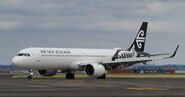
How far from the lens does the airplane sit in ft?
193

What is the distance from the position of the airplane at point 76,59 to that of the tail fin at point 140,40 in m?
0.42

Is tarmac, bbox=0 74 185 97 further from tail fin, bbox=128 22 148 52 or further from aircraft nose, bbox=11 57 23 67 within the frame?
tail fin, bbox=128 22 148 52

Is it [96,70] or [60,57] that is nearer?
[96,70]

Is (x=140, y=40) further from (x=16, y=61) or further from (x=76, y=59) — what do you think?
(x=16, y=61)

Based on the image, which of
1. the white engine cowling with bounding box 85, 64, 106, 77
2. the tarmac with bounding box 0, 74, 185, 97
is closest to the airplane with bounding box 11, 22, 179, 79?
the white engine cowling with bounding box 85, 64, 106, 77

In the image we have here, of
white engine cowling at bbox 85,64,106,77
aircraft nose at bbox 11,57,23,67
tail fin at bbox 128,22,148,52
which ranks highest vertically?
tail fin at bbox 128,22,148,52

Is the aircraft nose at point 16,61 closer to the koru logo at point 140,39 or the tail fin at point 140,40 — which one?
the tail fin at point 140,40

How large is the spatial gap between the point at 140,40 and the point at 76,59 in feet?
44.0

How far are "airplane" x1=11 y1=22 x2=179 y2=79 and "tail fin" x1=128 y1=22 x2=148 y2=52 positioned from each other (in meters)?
0.42

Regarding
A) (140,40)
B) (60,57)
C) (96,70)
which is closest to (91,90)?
(96,70)

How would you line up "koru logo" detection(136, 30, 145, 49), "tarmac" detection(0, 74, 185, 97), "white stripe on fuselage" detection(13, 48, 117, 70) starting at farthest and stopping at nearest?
"koru logo" detection(136, 30, 145, 49) → "white stripe on fuselage" detection(13, 48, 117, 70) → "tarmac" detection(0, 74, 185, 97)

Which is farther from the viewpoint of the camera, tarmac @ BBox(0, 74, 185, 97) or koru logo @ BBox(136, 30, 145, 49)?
koru logo @ BBox(136, 30, 145, 49)

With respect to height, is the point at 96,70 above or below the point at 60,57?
below

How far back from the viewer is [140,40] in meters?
72.7
